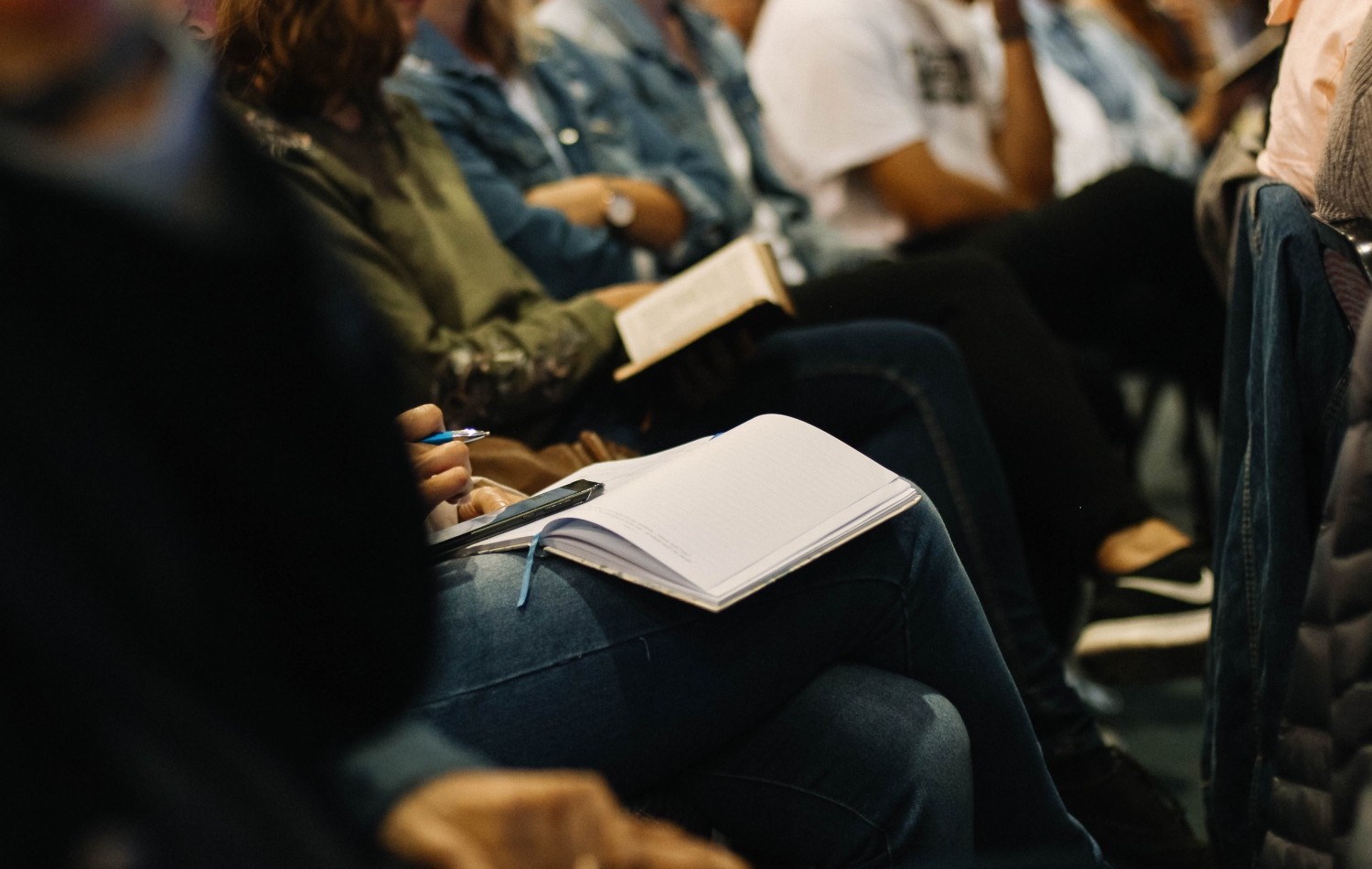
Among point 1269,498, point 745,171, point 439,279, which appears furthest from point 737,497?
point 745,171

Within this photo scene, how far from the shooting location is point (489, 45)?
5.97 ft

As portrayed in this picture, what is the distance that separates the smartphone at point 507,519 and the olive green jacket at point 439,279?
256mm

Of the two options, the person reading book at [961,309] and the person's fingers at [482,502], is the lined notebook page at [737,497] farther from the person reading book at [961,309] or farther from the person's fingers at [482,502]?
the person reading book at [961,309]

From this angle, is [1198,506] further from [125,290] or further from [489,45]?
[125,290]

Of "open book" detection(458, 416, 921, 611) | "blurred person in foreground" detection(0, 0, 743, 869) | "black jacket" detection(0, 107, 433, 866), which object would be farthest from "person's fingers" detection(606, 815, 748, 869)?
"open book" detection(458, 416, 921, 611)

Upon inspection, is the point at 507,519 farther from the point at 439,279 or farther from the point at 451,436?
the point at 439,279

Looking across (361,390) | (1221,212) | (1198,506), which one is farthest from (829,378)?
(1198,506)

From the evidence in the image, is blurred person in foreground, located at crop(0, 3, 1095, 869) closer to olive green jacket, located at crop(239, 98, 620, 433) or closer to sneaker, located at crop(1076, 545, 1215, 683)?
Result: olive green jacket, located at crop(239, 98, 620, 433)

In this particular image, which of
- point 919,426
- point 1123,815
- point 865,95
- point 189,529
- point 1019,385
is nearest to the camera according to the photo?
point 189,529

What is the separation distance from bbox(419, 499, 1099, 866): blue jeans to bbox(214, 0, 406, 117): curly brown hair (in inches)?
20.7

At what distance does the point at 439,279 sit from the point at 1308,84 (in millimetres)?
838

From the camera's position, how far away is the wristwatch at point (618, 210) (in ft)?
5.73

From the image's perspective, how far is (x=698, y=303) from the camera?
1406mm

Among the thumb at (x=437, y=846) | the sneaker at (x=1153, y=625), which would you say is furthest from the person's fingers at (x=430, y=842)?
the sneaker at (x=1153, y=625)
